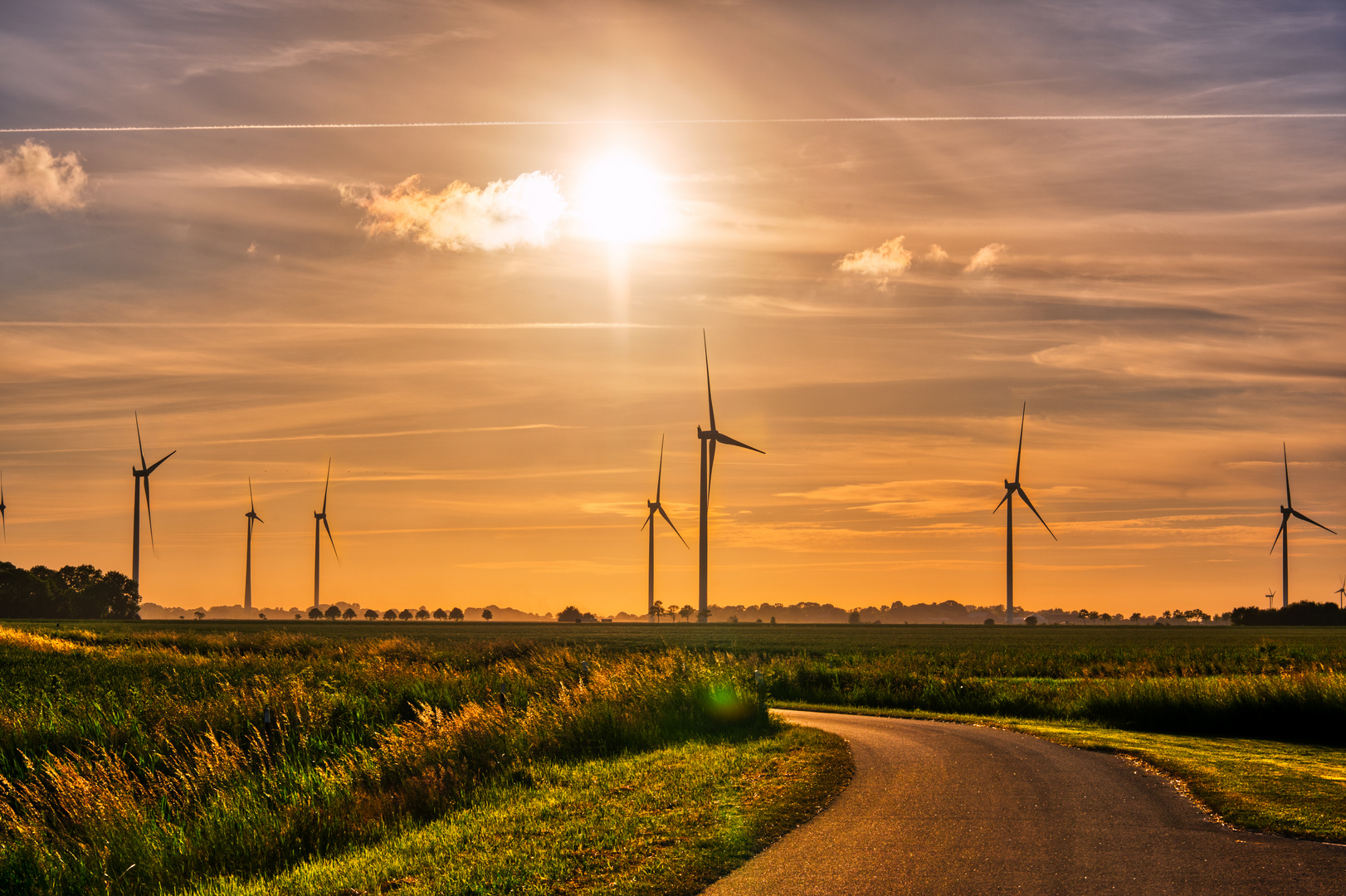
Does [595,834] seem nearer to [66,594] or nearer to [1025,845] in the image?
[1025,845]

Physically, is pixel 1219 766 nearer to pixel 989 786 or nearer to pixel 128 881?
pixel 989 786

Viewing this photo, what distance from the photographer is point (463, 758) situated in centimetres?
2433

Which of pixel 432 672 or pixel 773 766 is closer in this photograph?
pixel 773 766

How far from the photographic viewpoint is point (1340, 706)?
3111 cm

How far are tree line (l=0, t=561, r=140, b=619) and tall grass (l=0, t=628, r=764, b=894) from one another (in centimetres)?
13393

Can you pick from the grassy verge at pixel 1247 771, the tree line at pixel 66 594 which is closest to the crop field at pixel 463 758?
the grassy verge at pixel 1247 771

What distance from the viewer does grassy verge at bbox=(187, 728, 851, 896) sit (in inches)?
537

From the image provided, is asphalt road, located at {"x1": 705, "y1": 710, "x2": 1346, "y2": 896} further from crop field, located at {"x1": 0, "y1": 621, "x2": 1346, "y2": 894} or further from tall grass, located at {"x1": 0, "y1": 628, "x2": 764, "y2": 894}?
tall grass, located at {"x1": 0, "y1": 628, "x2": 764, "y2": 894}

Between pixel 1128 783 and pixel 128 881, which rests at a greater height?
pixel 1128 783

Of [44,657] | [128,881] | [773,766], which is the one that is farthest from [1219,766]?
[44,657]

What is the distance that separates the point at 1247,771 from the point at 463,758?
15.9 metres

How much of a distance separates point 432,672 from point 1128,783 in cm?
3129

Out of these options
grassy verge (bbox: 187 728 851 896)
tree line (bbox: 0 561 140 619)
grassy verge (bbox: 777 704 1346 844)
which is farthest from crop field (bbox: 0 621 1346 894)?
tree line (bbox: 0 561 140 619)

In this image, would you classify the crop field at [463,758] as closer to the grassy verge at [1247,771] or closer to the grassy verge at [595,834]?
the grassy verge at [595,834]
